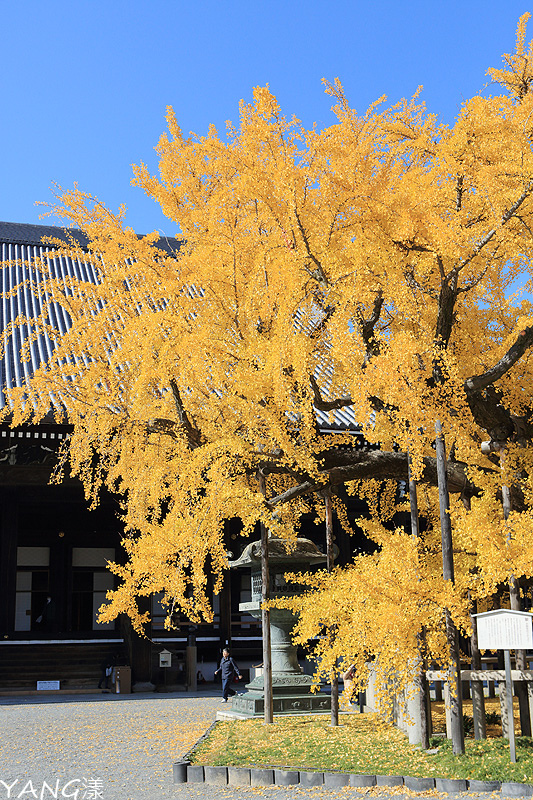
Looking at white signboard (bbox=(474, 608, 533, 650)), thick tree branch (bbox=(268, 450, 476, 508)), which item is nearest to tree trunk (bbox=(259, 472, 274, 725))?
thick tree branch (bbox=(268, 450, 476, 508))

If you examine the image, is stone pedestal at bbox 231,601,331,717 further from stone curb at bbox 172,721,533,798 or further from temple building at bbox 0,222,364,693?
temple building at bbox 0,222,364,693

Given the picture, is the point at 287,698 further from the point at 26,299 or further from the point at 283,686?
the point at 26,299

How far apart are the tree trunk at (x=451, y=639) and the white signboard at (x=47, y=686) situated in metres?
12.2

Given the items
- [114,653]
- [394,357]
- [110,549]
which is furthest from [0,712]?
[394,357]

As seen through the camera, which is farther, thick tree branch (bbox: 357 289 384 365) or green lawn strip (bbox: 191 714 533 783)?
thick tree branch (bbox: 357 289 384 365)

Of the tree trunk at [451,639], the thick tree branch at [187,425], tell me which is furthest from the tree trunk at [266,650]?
the tree trunk at [451,639]

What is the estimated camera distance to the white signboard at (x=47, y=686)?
698 inches

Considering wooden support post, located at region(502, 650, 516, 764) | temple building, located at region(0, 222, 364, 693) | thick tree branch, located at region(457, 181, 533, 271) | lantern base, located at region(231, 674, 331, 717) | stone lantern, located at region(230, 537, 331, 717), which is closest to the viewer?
wooden support post, located at region(502, 650, 516, 764)

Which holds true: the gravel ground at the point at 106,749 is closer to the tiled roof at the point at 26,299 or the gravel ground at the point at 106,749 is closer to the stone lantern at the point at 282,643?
the stone lantern at the point at 282,643

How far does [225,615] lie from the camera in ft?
65.2

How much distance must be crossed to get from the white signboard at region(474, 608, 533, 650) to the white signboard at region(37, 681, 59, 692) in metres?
12.8

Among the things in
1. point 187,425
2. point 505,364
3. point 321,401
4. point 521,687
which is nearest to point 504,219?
point 505,364

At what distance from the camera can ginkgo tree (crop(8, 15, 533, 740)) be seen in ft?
26.8

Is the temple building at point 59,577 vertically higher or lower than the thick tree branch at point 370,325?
lower
